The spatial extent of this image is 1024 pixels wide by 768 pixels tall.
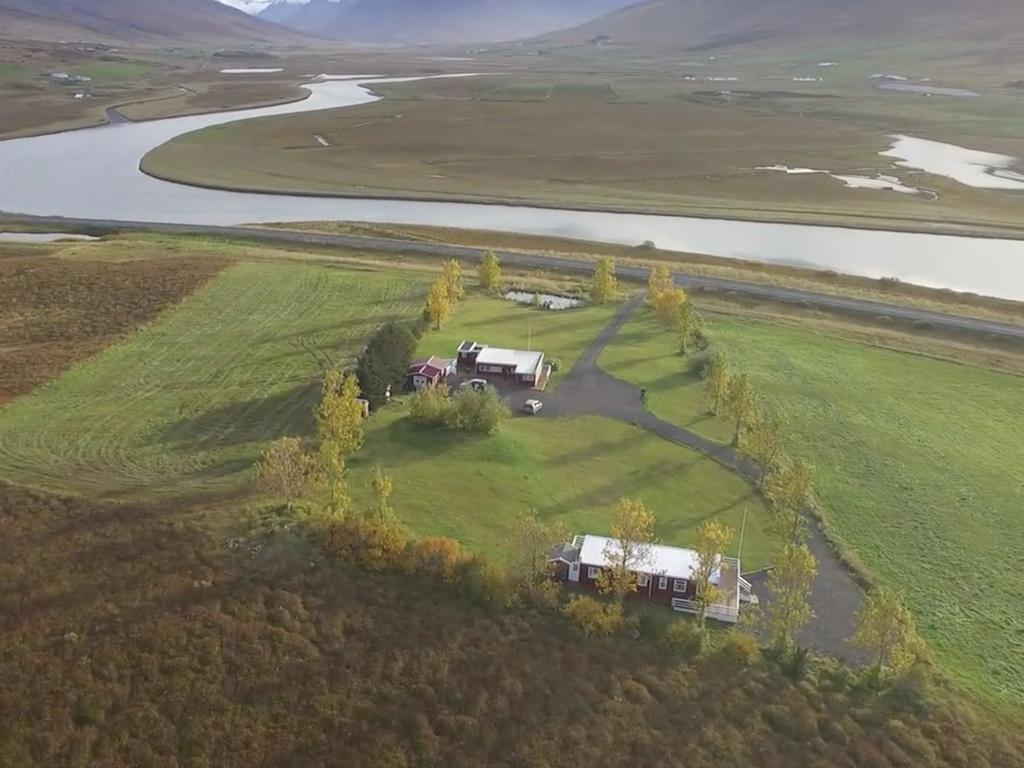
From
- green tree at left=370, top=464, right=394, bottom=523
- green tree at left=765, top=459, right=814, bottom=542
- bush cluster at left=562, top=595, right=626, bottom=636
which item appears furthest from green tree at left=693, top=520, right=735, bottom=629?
green tree at left=370, top=464, right=394, bottom=523

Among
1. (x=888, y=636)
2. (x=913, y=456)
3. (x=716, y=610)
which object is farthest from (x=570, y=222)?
(x=888, y=636)

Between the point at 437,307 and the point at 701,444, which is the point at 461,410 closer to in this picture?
the point at 701,444

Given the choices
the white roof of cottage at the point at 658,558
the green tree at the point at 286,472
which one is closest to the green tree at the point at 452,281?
the green tree at the point at 286,472

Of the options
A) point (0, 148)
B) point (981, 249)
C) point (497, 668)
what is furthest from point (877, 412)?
point (0, 148)

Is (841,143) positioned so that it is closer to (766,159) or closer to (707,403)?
(766,159)

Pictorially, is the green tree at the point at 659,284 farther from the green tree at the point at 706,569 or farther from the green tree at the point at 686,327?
the green tree at the point at 706,569

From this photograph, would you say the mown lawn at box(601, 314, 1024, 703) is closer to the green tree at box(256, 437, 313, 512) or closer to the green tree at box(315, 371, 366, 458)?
the green tree at box(315, 371, 366, 458)

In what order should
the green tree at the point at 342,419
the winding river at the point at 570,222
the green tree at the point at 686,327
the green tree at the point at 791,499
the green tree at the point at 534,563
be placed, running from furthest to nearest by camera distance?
the winding river at the point at 570,222
the green tree at the point at 686,327
the green tree at the point at 342,419
the green tree at the point at 791,499
the green tree at the point at 534,563
